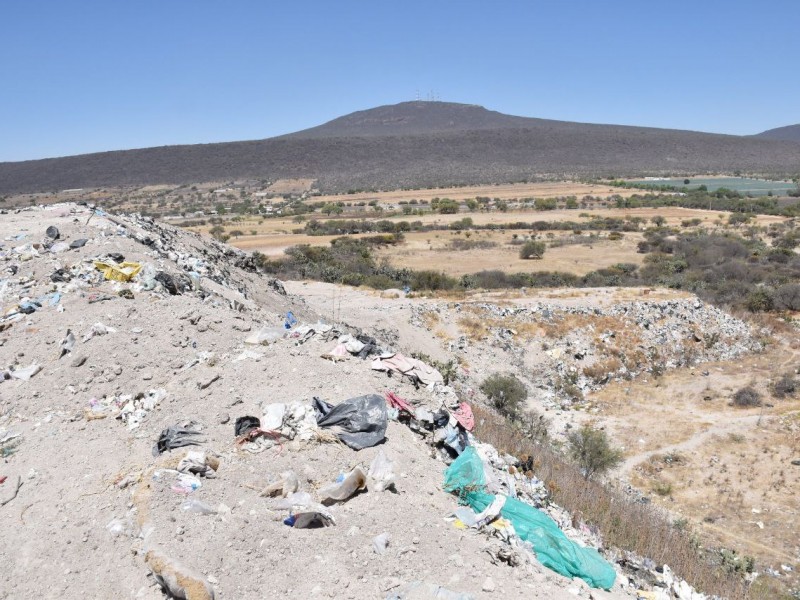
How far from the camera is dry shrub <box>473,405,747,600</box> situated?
6391mm

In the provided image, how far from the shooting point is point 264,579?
13.9 ft

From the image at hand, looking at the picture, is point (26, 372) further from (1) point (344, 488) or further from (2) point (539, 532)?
A: (2) point (539, 532)

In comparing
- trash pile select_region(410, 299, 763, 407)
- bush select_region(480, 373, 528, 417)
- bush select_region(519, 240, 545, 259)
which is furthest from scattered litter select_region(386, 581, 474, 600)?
bush select_region(519, 240, 545, 259)

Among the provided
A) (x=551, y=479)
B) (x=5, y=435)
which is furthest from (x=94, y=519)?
(x=551, y=479)

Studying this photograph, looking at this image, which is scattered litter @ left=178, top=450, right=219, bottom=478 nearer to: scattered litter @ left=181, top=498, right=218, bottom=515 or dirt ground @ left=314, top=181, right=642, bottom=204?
scattered litter @ left=181, top=498, right=218, bottom=515

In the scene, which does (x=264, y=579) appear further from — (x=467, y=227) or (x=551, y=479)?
(x=467, y=227)

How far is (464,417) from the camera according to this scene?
286 inches

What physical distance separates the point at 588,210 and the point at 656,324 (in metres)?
37.8

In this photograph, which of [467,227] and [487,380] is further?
[467,227]

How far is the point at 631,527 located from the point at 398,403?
311 centimetres

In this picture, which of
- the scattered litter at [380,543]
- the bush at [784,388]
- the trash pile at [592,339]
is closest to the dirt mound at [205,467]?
the scattered litter at [380,543]

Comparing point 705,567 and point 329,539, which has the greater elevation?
point 329,539

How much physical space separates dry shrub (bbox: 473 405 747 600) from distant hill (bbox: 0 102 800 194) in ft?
265

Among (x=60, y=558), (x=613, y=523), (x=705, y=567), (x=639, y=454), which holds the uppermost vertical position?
(x=60, y=558)
